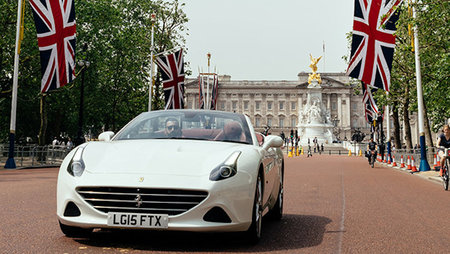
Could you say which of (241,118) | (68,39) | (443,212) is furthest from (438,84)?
(241,118)

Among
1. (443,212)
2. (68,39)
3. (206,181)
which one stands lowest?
(443,212)

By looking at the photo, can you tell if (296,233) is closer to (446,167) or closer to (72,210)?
(72,210)

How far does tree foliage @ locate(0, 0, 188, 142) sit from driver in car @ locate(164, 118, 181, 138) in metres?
22.4

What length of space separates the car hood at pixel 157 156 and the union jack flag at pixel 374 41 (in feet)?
46.0

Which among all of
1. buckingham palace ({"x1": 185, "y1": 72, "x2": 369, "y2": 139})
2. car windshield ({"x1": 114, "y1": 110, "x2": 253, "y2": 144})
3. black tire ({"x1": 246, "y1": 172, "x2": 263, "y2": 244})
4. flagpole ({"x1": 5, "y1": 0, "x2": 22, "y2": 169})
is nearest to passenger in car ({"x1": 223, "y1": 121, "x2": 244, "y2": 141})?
car windshield ({"x1": 114, "y1": 110, "x2": 253, "y2": 144})

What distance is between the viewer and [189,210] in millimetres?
4438

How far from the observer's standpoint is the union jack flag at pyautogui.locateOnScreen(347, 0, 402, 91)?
18.1 meters

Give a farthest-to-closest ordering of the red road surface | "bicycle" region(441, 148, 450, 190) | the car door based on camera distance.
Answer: "bicycle" region(441, 148, 450, 190) < the car door < the red road surface

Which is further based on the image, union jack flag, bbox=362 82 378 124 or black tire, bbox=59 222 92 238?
union jack flag, bbox=362 82 378 124

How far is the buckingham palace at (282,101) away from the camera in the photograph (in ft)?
448

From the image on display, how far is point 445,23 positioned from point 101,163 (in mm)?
19191

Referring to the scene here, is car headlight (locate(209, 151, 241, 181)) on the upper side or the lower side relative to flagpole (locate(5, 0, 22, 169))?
lower

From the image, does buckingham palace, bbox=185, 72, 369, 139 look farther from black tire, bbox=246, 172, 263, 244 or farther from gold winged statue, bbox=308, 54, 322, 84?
black tire, bbox=246, 172, 263, 244

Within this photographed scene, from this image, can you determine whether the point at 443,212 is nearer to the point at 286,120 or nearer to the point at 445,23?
the point at 445,23
